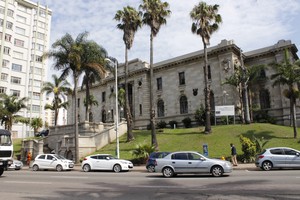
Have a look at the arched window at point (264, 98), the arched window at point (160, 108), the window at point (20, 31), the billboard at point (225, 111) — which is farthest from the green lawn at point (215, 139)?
the window at point (20, 31)

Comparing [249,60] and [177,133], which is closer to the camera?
[177,133]

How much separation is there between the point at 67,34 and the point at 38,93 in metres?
46.0

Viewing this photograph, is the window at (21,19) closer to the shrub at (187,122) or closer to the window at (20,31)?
the window at (20,31)

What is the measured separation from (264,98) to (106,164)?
30.5m

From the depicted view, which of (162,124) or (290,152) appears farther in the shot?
(162,124)

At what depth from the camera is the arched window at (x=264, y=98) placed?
4203 centimetres

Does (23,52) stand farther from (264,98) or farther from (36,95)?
(264,98)

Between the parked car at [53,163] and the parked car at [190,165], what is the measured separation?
35.8 ft

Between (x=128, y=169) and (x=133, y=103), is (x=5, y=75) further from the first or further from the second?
(x=128, y=169)

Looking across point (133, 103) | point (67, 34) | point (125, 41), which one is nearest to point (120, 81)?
point (133, 103)

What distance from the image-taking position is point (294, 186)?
10.3 m

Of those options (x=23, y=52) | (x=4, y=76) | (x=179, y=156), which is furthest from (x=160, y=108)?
(x=23, y=52)

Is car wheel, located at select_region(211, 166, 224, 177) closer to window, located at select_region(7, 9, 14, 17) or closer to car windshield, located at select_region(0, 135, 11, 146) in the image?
car windshield, located at select_region(0, 135, 11, 146)

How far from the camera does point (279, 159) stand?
59.3 feet
